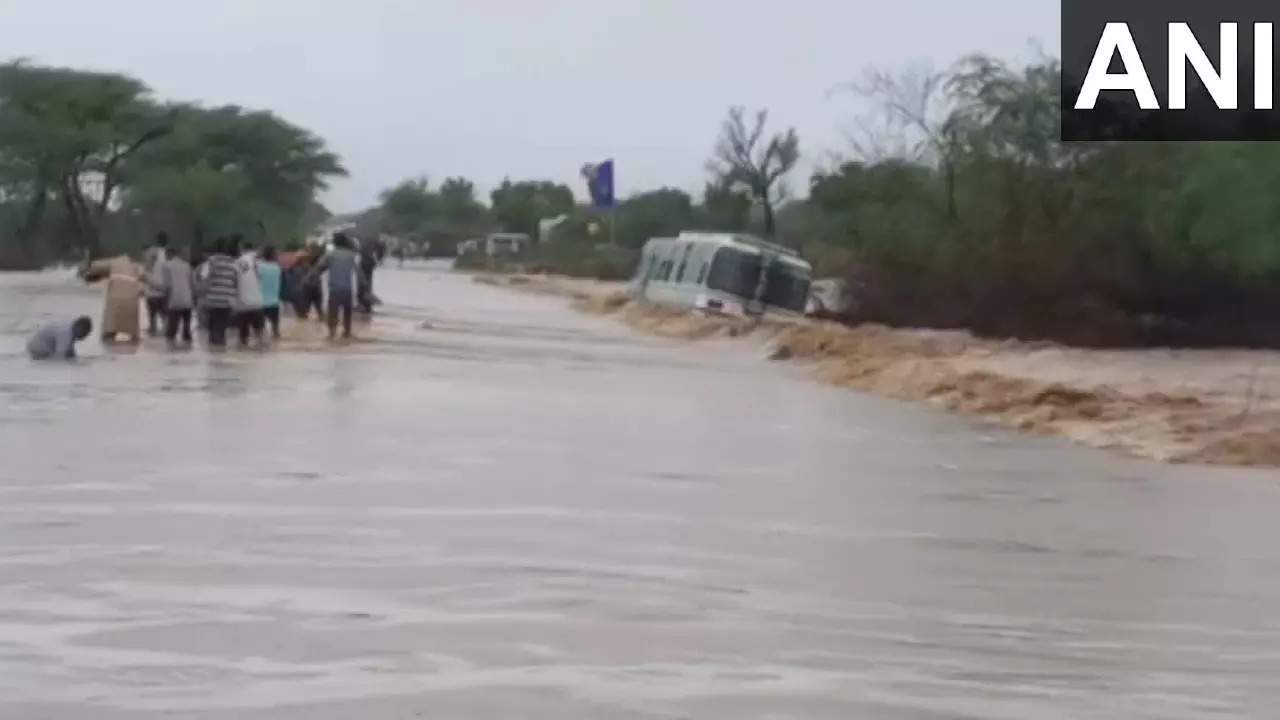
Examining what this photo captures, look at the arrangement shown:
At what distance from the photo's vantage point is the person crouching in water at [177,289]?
25.6 meters

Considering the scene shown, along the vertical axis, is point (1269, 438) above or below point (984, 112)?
below

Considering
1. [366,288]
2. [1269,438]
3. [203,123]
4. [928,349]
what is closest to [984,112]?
[928,349]

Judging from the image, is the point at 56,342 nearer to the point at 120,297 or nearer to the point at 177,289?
the point at 120,297

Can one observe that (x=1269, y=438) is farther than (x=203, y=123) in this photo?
No

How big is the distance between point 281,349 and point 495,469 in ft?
39.4

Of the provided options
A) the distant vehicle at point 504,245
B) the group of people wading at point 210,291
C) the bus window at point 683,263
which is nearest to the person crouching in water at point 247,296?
the group of people wading at point 210,291

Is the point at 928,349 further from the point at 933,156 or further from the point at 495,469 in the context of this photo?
the point at 495,469

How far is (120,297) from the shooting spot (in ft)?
84.2

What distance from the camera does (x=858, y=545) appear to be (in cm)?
1205

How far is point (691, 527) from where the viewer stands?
12.5 m

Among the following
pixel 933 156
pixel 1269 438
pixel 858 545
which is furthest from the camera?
pixel 933 156

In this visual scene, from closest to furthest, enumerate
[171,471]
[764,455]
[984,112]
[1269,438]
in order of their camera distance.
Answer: [171,471] → [764,455] → [1269,438] → [984,112]

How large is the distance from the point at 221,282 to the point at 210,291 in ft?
0.66

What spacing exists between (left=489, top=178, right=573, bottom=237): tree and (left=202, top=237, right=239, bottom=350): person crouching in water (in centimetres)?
12406
